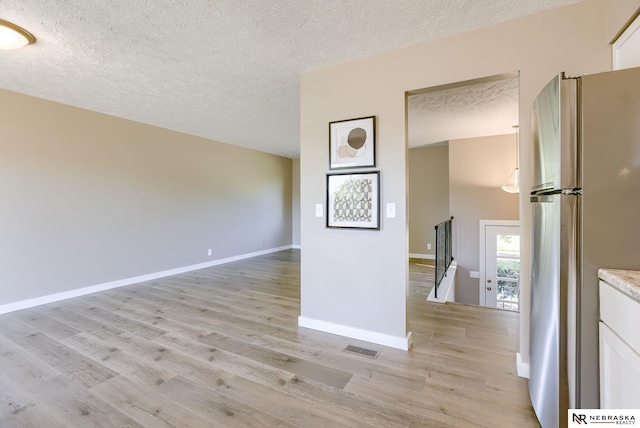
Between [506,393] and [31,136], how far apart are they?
5.43m

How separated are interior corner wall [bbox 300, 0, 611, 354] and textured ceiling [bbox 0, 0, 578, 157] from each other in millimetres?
110

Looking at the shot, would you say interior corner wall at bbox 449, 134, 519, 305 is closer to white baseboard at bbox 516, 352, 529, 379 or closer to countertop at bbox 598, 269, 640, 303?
white baseboard at bbox 516, 352, 529, 379

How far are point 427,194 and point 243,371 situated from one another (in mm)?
5860

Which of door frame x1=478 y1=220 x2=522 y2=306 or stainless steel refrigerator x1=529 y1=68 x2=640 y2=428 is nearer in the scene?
stainless steel refrigerator x1=529 y1=68 x2=640 y2=428

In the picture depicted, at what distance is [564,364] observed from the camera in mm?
1253

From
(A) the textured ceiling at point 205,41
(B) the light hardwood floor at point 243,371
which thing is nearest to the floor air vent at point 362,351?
(B) the light hardwood floor at point 243,371

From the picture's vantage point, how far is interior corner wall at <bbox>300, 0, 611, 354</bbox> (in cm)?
186

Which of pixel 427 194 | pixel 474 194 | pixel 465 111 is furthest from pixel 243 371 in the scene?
pixel 427 194

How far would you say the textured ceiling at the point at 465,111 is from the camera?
125 inches

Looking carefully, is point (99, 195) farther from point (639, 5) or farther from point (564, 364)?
point (639, 5)

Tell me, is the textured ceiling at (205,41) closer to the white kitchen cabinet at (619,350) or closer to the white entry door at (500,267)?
the white kitchen cabinet at (619,350)

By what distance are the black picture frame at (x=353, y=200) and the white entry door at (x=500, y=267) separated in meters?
4.02

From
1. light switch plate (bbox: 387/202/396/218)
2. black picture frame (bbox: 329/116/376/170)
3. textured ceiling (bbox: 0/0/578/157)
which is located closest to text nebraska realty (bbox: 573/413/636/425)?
→ light switch plate (bbox: 387/202/396/218)

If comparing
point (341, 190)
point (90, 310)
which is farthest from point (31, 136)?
point (341, 190)
